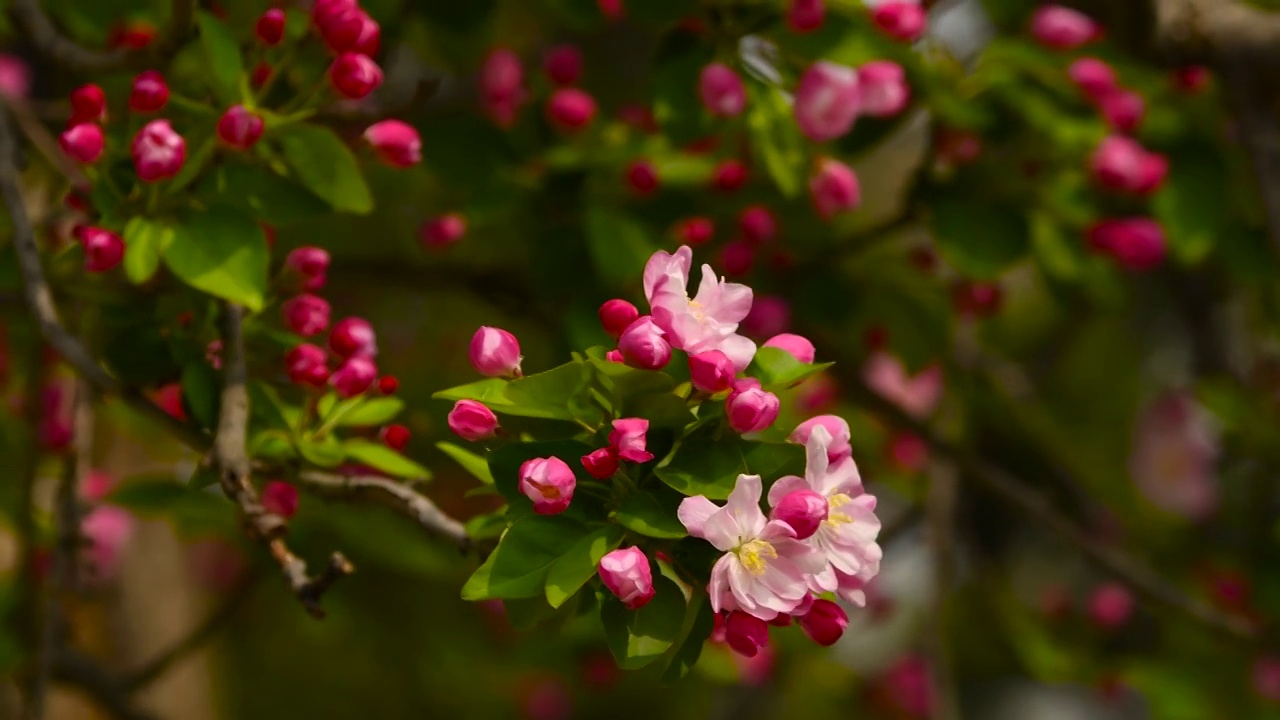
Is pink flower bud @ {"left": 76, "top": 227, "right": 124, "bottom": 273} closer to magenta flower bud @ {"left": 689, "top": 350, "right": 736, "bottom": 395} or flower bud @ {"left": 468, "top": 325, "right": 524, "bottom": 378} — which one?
flower bud @ {"left": 468, "top": 325, "right": 524, "bottom": 378}

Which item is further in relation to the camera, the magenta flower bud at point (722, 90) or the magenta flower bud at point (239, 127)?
the magenta flower bud at point (722, 90)

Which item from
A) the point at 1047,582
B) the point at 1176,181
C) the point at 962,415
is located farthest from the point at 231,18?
the point at 1047,582

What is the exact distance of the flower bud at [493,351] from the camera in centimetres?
74

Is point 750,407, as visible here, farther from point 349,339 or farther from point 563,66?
point 563,66

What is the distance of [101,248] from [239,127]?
128 mm

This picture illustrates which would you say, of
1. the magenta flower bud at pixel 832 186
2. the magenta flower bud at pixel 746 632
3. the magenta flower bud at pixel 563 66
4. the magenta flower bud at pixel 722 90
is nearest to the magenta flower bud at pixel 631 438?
the magenta flower bud at pixel 746 632

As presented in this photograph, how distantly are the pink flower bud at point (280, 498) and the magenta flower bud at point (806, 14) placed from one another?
645mm

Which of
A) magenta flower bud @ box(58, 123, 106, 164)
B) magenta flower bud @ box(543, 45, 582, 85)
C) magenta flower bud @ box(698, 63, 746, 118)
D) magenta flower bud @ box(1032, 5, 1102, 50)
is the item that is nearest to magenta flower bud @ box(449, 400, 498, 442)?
magenta flower bud @ box(58, 123, 106, 164)

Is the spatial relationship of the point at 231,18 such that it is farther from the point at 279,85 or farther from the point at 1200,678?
the point at 1200,678

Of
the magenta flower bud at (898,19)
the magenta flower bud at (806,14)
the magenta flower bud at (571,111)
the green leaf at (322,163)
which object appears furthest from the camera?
the magenta flower bud at (571,111)

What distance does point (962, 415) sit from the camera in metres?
1.97

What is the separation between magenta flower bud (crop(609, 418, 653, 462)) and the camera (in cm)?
66

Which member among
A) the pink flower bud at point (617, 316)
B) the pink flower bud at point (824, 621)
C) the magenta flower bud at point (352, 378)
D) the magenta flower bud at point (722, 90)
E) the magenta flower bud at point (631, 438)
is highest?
the pink flower bud at point (617, 316)

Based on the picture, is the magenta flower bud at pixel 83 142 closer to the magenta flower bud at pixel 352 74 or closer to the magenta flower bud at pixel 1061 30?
the magenta flower bud at pixel 352 74
